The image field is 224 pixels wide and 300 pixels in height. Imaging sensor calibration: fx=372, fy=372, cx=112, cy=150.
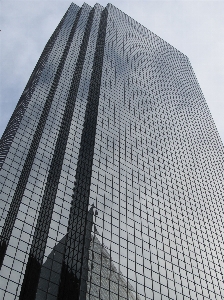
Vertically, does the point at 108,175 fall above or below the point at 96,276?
above

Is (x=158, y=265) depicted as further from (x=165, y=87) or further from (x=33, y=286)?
(x=165, y=87)

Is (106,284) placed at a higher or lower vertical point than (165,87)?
lower

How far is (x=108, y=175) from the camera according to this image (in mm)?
58344

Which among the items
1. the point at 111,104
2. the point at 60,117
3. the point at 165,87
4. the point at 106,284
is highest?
the point at 165,87

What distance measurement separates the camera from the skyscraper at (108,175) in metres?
48.1

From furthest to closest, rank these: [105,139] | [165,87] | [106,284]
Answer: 1. [165,87]
2. [105,139]
3. [106,284]

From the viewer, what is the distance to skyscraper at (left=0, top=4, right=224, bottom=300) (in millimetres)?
48125

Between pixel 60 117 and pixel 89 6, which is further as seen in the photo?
pixel 89 6

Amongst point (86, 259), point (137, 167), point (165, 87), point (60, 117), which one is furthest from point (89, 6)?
point (86, 259)

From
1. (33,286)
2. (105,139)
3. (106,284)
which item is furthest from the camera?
(105,139)

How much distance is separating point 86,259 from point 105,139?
23.6 m

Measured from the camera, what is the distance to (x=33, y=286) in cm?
4694

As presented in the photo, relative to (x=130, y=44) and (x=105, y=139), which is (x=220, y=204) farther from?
(x=130, y=44)

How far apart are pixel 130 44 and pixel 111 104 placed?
122 feet
